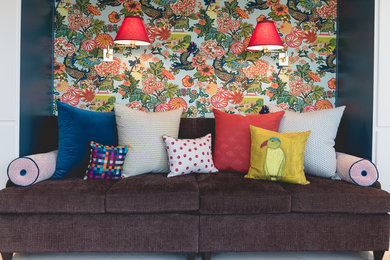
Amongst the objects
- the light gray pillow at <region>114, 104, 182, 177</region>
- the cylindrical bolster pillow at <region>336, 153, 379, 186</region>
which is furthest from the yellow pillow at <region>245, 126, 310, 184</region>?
the light gray pillow at <region>114, 104, 182, 177</region>

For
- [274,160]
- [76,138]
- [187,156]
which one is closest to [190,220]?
[187,156]

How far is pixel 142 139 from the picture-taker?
7.88 ft

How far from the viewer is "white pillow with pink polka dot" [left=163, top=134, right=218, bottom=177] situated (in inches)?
92.4

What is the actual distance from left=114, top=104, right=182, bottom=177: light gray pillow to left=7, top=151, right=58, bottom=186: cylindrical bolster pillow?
540mm

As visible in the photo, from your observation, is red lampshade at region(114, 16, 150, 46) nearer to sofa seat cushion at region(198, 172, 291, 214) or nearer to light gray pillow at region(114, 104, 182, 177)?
light gray pillow at region(114, 104, 182, 177)

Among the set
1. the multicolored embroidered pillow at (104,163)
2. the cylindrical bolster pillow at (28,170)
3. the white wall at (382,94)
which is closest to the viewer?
the cylindrical bolster pillow at (28,170)

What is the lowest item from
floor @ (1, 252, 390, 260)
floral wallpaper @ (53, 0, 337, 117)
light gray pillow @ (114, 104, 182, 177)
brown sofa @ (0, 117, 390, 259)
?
floor @ (1, 252, 390, 260)

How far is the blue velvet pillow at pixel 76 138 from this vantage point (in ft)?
7.68

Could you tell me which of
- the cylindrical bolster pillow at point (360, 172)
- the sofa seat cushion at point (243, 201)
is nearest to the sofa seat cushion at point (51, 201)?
the sofa seat cushion at point (243, 201)

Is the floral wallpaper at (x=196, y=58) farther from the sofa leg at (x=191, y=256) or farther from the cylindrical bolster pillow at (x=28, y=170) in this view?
the sofa leg at (x=191, y=256)

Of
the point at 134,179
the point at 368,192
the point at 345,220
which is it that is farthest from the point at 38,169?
the point at 368,192

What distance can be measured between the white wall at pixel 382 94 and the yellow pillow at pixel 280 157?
62cm

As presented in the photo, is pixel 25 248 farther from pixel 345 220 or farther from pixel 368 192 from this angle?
pixel 368 192

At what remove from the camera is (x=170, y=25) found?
10.1 feet
